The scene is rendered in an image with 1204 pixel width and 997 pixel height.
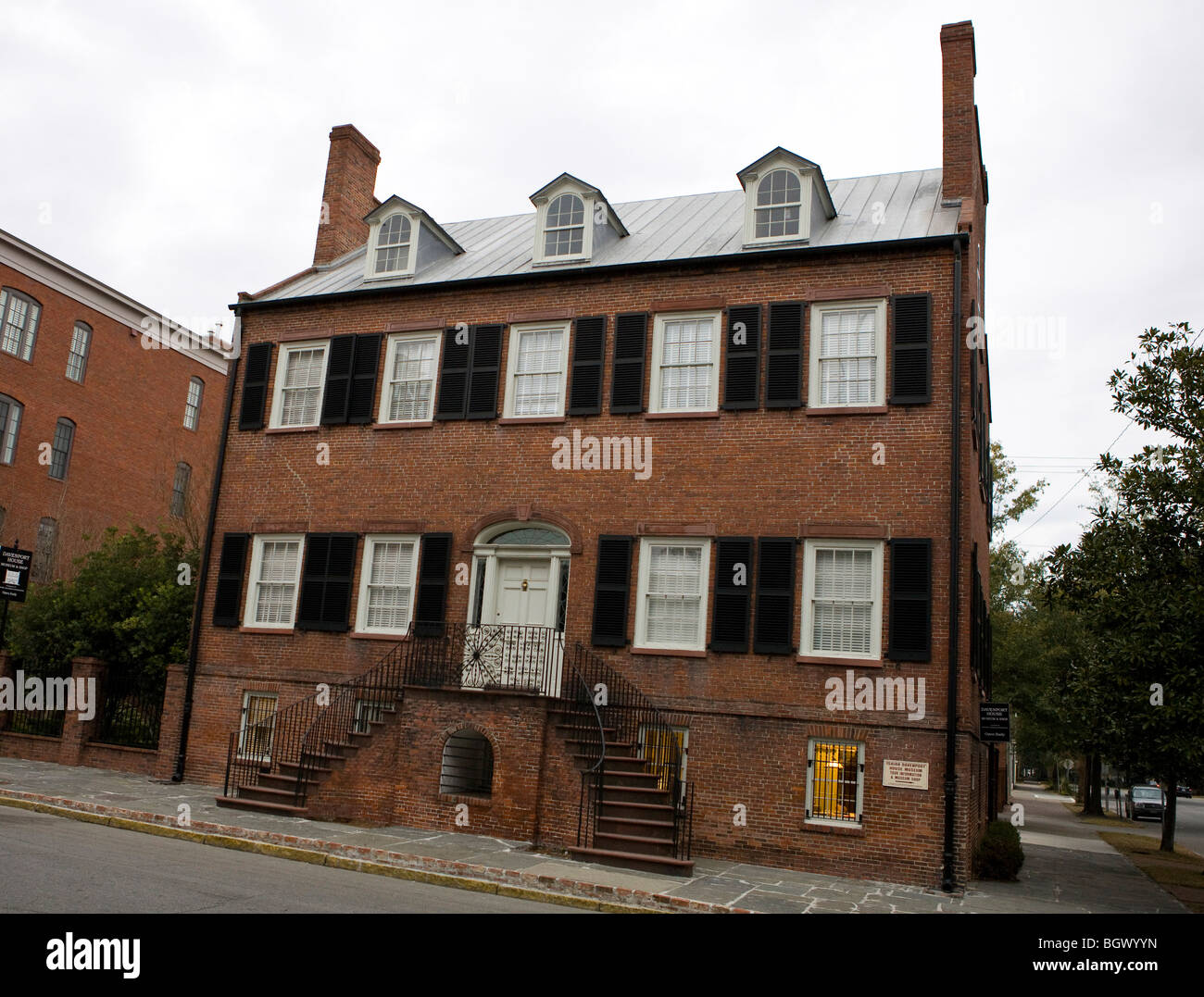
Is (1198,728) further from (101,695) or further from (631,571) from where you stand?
(101,695)

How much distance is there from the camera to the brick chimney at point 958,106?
56.3 feet

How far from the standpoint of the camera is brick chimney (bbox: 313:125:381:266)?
891 inches

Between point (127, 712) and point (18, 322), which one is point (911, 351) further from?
point (18, 322)

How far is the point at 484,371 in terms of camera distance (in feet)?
58.5

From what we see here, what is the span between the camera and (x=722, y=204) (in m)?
20.3

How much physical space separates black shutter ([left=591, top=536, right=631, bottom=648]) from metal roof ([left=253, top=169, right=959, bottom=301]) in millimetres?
4910

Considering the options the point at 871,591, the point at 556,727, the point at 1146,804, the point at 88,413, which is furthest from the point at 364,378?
the point at 1146,804

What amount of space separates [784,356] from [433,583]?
6.97 meters

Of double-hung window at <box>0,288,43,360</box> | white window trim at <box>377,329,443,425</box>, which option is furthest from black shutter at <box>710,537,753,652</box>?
double-hung window at <box>0,288,43,360</box>

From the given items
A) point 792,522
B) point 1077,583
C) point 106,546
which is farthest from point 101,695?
point 1077,583

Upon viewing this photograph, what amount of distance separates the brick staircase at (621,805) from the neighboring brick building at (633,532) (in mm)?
52

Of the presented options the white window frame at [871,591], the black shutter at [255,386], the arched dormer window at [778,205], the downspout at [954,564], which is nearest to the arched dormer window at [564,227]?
the arched dormer window at [778,205]

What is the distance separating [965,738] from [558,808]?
Answer: 5.79 m

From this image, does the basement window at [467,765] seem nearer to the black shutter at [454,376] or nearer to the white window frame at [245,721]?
the white window frame at [245,721]
